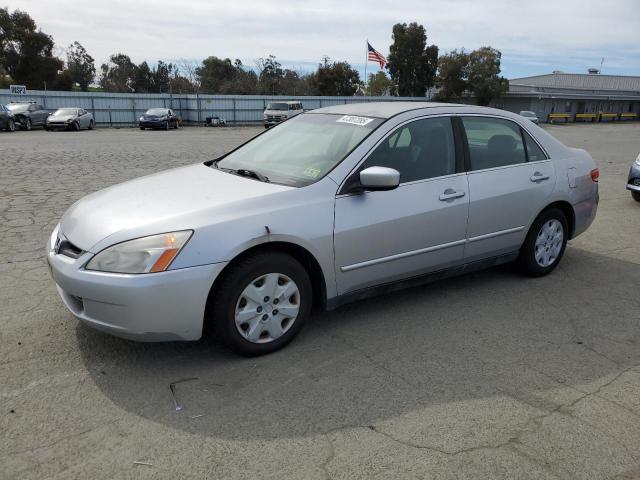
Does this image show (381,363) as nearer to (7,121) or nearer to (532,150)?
(532,150)

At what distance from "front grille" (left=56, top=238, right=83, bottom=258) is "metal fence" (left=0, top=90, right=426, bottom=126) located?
28.3 metres

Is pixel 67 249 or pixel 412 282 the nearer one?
pixel 67 249

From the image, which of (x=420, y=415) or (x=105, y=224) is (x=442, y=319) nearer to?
(x=420, y=415)

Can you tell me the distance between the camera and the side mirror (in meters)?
3.67

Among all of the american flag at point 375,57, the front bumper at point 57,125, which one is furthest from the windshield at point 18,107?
the american flag at point 375,57

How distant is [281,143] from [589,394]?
2.91m

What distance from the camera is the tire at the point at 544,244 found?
16.5 feet

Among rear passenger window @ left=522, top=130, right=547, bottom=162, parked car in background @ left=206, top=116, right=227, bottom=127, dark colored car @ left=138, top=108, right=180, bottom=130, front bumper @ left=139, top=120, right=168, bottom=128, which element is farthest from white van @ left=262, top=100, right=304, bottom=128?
rear passenger window @ left=522, top=130, right=547, bottom=162

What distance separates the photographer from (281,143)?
454 cm

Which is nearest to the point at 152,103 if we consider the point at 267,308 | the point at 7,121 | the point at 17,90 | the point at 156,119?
the point at 156,119

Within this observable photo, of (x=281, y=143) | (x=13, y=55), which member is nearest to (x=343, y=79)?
(x=13, y=55)

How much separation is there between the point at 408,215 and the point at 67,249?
2364 millimetres

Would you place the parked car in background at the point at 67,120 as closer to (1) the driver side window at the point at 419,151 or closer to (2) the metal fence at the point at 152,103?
(2) the metal fence at the point at 152,103

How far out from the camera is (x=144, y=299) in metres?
3.07
